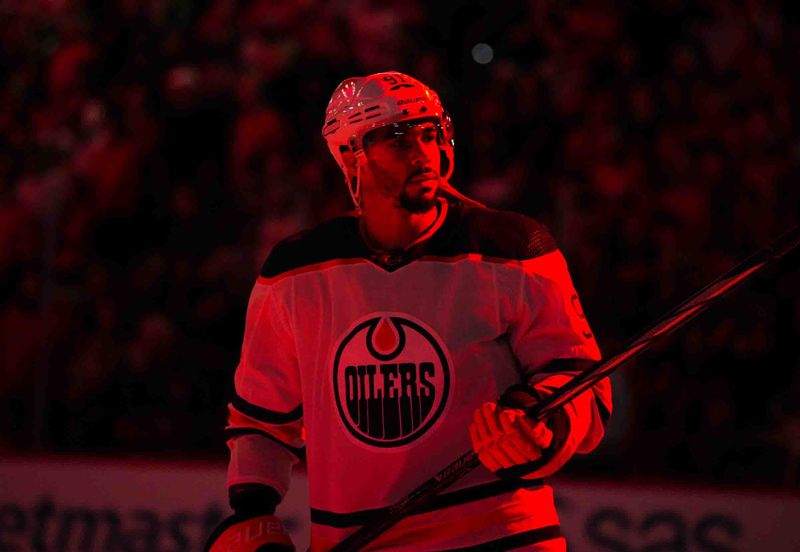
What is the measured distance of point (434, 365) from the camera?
283 centimetres

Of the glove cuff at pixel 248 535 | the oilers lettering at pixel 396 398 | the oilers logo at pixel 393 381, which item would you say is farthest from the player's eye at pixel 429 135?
the glove cuff at pixel 248 535

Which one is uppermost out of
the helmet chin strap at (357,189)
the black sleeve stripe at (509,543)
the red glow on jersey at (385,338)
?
the helmet chin strap at (357,189)

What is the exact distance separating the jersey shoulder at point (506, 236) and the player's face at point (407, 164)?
0.12 m

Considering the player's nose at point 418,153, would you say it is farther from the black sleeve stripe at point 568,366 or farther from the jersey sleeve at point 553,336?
the black sleeve stripe at point 568,366

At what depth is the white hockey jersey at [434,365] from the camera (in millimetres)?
2805

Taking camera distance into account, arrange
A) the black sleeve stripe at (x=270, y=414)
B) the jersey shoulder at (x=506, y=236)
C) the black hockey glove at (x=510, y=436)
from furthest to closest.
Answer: the black sleeve stripe at (x=270, y=414)
the jersey shoulder at (x=506, y=236)
the black hockey glove at (x=510, y=436)

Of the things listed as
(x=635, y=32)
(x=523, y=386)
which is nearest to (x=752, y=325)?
(x=635, y=32)

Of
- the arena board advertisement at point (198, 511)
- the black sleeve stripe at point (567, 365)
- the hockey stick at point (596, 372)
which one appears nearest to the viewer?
the hockey stick at point (596, 372)

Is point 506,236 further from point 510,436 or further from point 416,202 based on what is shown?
point 510,436

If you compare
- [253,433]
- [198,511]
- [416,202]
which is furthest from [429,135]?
[198,511]

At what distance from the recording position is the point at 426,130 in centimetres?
295

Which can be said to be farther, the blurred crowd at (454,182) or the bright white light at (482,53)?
the bright white light at (482,53)

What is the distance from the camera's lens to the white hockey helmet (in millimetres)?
2938

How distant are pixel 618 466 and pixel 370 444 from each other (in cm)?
249
